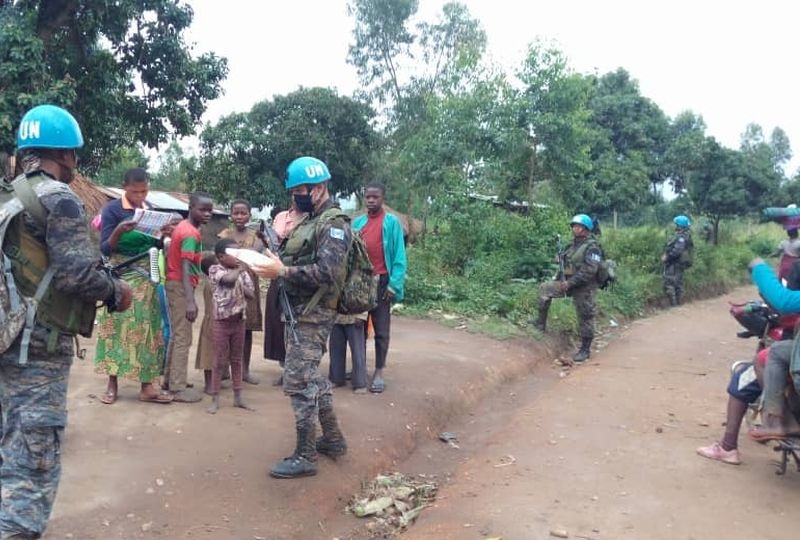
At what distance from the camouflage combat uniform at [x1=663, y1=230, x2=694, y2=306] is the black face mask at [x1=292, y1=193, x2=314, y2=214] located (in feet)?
38.3

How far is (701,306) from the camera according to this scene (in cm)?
1513

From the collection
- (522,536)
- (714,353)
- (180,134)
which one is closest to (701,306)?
(714,353)

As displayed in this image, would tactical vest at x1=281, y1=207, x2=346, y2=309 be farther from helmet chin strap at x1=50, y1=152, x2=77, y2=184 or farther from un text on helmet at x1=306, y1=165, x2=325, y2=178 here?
helmet chin strap at x1=50, y1=152, x2=77, y2=184

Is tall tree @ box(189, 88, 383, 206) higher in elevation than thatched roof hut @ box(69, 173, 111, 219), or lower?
higher

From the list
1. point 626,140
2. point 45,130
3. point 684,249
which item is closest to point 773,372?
point 45,130

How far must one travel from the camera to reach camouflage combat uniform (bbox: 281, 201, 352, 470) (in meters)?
4.30

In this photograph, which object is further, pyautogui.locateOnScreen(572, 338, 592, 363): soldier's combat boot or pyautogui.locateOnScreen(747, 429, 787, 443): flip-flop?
pyautogui.locateOnScreen(572, 338, 592, 363): soldier's combat boot

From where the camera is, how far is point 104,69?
10.9 m

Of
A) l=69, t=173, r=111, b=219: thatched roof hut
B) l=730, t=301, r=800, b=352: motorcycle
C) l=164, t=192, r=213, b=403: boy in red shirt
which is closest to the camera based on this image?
l=730, t=301, r=800, b=352: motorcycle

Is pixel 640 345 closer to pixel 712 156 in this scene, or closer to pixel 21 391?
pixel 21 391

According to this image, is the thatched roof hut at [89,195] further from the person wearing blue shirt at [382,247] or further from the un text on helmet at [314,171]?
the un text on helmet at [314,171]

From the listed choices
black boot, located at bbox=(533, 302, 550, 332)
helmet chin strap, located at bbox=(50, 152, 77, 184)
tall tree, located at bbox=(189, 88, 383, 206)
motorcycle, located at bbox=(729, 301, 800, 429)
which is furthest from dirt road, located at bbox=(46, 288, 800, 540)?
tall tree, located at bbox=(189, 88, 383, 206)

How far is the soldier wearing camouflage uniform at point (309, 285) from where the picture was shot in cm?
431

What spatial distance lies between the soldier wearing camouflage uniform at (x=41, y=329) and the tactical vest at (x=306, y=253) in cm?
143
